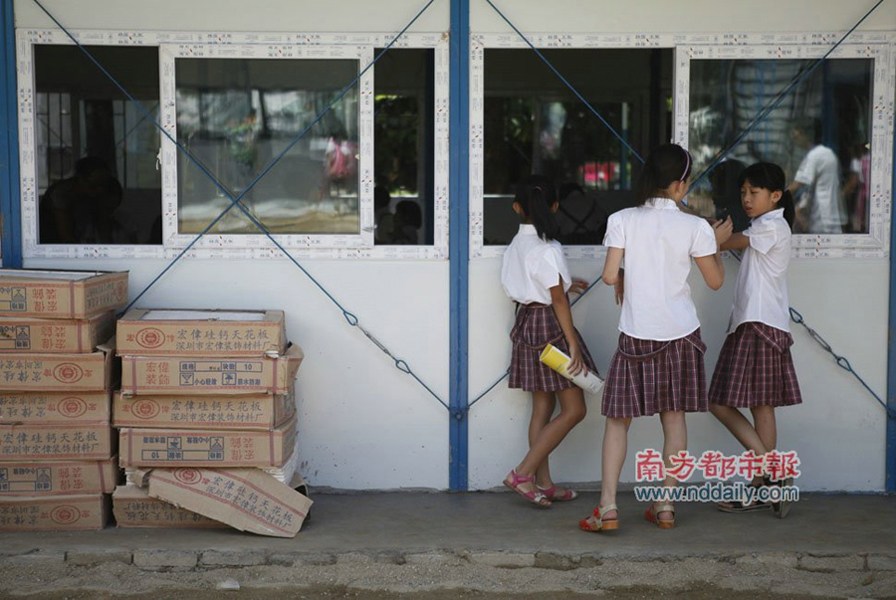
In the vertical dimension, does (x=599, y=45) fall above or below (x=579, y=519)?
above

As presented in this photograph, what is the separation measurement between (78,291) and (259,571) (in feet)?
4.51

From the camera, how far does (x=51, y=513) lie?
4965mm

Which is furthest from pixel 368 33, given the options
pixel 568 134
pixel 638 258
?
pixel 568 134

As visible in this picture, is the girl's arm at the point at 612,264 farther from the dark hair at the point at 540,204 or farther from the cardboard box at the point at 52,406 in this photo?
the cardboard box at the point at 52,406

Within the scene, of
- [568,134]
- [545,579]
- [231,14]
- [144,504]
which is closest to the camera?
[545,579]

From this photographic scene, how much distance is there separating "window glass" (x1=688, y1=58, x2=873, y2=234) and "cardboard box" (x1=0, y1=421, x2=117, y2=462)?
2.97 metres

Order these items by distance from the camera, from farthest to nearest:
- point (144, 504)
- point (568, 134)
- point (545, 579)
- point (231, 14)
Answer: point (568, 134), point (231, 14), point (144, 504), point (545, 579)

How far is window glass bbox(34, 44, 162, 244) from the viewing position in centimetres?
545

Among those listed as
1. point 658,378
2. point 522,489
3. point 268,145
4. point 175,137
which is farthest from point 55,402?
point 658,378

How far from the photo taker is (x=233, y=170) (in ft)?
18.1

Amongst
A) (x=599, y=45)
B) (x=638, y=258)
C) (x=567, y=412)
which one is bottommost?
(x=567, y=412)

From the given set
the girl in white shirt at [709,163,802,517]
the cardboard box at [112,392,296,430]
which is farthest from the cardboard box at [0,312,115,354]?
the girl in white shirt at [709,163,802,517]

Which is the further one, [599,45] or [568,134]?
[568,134]

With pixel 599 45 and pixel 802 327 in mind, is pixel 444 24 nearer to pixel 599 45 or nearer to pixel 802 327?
pixel 599 45
